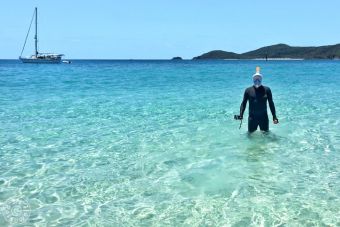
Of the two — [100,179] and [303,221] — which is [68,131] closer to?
[100,179]

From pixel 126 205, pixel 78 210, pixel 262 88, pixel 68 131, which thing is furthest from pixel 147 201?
pixel 68 131

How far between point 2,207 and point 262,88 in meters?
7.39

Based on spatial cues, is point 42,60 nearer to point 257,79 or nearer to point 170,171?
point 257,79

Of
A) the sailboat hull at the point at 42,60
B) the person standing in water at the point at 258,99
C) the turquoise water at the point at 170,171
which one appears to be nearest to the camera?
the turquoise water at the point at 170,171

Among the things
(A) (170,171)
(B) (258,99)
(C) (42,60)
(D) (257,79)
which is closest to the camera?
(A) (170,171)

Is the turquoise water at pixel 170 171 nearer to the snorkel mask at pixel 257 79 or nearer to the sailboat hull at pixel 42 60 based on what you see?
the snorkel mask at pixel 257 79

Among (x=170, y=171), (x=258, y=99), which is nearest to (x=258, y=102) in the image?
(x=258, y=99)

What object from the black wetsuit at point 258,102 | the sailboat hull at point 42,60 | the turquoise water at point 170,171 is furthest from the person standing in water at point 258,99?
the sailboat hull at point 42,60

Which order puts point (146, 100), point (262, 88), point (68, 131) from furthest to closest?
point (146, 100), point (68, 131), point (262, 88)

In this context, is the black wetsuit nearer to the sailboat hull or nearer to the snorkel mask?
the snorkel mask

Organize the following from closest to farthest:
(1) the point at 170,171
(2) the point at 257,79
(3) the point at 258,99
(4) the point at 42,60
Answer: (1) the point at 170,171 → (2) the point at 257,79 → (3) the point at 258,99 → (4) the point at 42,60

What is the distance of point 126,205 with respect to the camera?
7.14m

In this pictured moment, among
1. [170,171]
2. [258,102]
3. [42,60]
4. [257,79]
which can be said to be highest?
[257,79]

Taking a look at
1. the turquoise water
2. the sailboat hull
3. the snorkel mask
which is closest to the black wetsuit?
the snorkel mask
